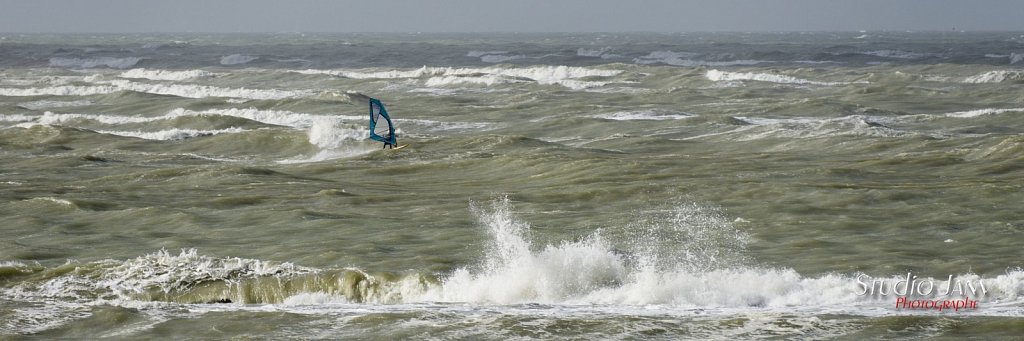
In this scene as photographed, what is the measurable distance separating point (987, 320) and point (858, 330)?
1.30 metres

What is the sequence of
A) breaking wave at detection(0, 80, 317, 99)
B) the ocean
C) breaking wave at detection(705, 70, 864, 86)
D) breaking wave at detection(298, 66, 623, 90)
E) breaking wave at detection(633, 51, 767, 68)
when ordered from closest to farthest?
the ocean
breaking wave at detection(0, 80, 317, 99)
breaking wave at detection(705, 70, 864, 86)
breaking wave at detection(298, 66, 623, 90)
breaking wave at detection(633, 51, 767, 68)

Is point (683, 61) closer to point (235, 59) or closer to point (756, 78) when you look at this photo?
point (756, 78)

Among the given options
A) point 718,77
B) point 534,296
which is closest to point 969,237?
point 534,296

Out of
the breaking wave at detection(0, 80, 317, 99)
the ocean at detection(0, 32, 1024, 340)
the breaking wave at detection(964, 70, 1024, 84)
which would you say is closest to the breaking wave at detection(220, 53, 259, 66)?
the breaking wave at detection(0, 80, 317, 99)

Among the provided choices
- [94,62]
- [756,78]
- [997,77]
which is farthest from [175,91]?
[94,62]

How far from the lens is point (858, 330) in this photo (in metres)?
12.2

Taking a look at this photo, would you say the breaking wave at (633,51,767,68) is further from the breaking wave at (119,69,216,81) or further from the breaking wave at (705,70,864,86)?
the breaking wave at (119,69,216,81)

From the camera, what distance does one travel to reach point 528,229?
59.6 ft

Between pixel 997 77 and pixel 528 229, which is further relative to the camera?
pixel 997 77

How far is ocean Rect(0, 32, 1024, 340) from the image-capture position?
13.3 metres

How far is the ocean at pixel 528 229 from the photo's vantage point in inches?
524

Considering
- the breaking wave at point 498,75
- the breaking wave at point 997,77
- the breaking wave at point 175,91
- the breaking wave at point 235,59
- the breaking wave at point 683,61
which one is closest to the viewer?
the breaking wave at point 175,91

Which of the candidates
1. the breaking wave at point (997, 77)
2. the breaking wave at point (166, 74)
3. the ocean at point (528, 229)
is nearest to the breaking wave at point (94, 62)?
the breaking wave at point (166, 74)

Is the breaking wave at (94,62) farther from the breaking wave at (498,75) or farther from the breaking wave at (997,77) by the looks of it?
the breaking wave at (997,77)
